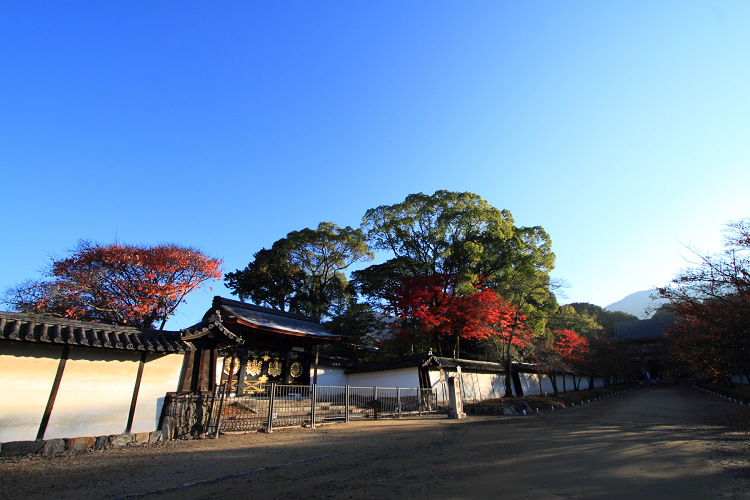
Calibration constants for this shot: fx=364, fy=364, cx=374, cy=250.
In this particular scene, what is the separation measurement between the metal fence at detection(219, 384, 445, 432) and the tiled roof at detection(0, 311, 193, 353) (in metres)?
2.21

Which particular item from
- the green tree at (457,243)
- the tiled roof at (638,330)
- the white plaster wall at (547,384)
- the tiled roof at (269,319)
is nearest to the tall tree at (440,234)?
the green tree at (457,243)

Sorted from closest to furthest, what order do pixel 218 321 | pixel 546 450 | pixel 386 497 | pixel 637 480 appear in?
1. pixel 386 497
2. pixel 637 480
3. pixel 546 450
4. pixel 218 321

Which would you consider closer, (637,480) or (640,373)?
(637,480)

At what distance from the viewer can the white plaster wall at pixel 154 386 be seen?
9.02 m

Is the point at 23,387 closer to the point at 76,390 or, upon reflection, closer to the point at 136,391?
the point at 76,390

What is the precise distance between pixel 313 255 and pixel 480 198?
14.8 metres

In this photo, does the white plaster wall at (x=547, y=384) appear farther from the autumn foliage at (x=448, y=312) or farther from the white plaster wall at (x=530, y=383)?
the autumn foliage at (x=448, y=312)

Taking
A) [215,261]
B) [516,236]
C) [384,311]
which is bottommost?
[384,311]

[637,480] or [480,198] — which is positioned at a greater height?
[480,198]

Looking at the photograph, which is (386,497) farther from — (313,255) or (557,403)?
(313,255)

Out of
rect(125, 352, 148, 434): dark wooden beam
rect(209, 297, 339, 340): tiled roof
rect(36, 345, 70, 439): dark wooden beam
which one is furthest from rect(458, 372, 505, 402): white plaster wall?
rect(36, 345, 70, 439): dark wooden beam

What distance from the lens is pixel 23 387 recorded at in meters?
7.57

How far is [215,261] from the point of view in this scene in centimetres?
2288

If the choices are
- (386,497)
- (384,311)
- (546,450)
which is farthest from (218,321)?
(384,311)
